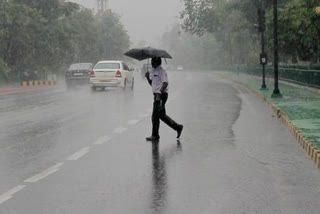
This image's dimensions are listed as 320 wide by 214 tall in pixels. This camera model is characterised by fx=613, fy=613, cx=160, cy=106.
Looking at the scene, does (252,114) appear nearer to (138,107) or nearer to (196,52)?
(138,107)

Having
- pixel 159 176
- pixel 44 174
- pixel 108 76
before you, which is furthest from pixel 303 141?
pixel 108 76

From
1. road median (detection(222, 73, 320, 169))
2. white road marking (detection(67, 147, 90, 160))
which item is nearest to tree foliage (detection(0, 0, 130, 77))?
road median (detection(222, 73, 320, 169))

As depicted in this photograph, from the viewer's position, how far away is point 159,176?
8.34 m

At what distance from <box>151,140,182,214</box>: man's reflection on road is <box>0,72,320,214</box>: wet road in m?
0.01

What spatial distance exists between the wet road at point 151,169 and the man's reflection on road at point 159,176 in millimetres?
11

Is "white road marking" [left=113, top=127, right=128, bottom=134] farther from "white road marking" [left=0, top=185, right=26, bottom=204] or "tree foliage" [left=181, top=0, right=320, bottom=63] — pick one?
"tree foliage" [left=181, top=0, right=320, bottom=63]

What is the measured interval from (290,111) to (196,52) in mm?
130819

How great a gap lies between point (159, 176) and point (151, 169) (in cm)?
56

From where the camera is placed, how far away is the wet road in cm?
668

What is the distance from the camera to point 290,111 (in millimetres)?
17953

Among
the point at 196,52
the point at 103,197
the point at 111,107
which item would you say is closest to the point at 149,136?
the point at 103,197

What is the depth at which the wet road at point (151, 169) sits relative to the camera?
668 centimetres

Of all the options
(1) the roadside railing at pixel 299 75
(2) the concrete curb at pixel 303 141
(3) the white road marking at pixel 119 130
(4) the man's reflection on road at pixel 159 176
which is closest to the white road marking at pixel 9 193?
(4) the man's reflection on road at pixel 159 176

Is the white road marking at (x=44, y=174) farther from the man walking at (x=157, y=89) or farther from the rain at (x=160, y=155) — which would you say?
the man walking at (x=157, y=89)
